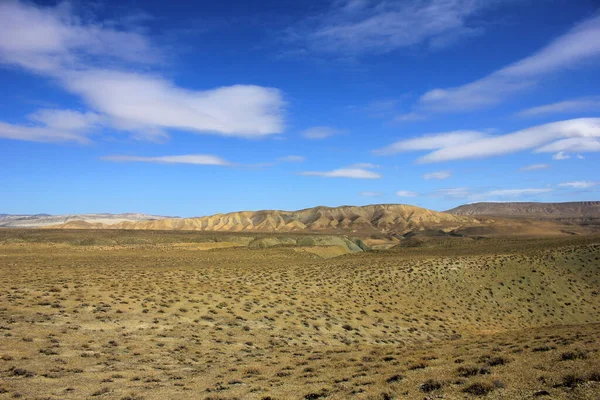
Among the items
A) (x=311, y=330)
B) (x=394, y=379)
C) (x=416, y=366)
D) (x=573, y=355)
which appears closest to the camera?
(x=394, y=379)

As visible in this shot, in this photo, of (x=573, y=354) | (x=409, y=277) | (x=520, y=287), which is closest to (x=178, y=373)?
(x=573, y=354)

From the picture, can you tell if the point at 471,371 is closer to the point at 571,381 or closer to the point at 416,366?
the point at 416,366

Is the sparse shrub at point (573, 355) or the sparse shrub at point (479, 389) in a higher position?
the sparse shrub at point (573, 355)

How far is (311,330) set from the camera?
22859 mm

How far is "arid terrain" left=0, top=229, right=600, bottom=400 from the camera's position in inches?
446

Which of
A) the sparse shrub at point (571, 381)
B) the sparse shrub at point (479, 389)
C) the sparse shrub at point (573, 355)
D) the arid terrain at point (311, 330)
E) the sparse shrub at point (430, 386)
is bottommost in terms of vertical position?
the arid terrain at point (311, 330)

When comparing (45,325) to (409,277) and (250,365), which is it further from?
(409,277)

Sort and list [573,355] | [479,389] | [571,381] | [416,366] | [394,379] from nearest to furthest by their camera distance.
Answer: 1. [571,381]
2. [479,389]
3. [394,379]
4. [573,355]
5. [416,366]

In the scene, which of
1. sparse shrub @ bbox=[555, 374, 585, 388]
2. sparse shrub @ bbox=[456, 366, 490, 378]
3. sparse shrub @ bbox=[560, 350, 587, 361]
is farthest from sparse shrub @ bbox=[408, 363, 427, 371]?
sparse shrub @ bbox=[555, 374, 585, 388]

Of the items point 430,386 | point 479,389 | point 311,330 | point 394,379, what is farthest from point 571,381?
point 311,330

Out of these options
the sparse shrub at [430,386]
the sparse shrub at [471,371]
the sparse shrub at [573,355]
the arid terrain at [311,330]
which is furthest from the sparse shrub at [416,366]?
the sparse shrub at [573,355]

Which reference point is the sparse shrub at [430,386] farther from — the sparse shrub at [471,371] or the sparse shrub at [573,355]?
the sparse shrub at [573,355]

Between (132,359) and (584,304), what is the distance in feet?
122

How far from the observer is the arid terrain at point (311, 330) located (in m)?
11.3
